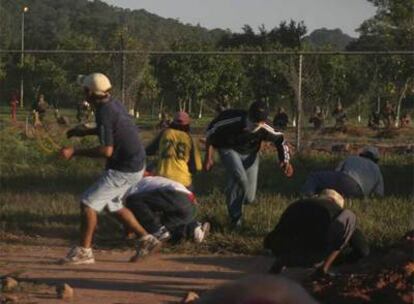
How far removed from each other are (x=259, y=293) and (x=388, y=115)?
99.5 feet

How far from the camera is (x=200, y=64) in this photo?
28406 mm

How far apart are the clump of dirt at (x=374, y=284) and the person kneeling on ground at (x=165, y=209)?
216 centimetres

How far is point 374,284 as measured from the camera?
5.94m

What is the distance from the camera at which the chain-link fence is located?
17984 millimetres

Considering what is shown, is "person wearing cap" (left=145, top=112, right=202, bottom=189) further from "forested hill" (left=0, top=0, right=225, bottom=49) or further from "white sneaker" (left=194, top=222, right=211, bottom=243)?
"forested hill" (left=0, top=0, right=225, bottom=49)

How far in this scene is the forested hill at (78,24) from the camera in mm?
54031

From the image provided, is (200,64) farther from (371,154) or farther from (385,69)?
(371,154)

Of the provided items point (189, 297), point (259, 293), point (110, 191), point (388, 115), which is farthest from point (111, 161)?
point (388, 115)

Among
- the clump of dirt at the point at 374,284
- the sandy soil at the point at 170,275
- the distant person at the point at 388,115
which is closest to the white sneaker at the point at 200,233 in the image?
the sandy soil at the point at 170,275

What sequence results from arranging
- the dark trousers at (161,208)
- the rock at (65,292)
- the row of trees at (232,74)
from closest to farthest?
the rock at (65,292) < the dark trousers at (161,208) < the row of trees at (232,74)

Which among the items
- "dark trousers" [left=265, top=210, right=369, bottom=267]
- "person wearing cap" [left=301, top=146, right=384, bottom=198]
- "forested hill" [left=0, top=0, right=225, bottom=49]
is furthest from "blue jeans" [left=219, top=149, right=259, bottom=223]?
"forested hill" [left=0, top=0, right=225, bottom=49]

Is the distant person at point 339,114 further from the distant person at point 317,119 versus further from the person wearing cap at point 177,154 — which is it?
the person wearing cap at point 177,154

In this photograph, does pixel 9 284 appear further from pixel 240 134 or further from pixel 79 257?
pixel 240 134

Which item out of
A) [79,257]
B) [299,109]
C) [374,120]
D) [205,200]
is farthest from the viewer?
[374,120]
